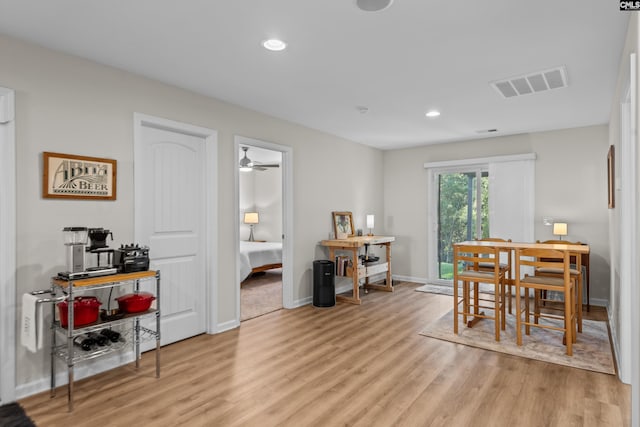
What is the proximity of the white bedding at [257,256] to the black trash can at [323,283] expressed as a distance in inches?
67.4

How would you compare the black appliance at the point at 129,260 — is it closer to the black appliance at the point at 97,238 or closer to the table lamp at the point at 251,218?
the black appliance at the point at 97,238

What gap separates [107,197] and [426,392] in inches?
113

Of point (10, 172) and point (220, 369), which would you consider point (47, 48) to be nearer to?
point (10, 172)

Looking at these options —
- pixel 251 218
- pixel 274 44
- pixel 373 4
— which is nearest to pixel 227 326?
pixel 274 44

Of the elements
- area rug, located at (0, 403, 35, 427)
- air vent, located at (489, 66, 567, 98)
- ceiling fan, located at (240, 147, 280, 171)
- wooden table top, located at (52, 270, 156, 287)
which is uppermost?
air vent, located at (489, 66, 567, 98)

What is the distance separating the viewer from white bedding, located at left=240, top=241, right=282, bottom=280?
6.38m

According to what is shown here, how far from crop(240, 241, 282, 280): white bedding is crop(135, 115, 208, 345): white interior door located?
2427 mm

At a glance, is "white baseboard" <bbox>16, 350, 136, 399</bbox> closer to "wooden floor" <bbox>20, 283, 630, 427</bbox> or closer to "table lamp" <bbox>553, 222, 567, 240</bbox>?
"wooden floor" <bbox>20, 283, 630, 427</bbox>

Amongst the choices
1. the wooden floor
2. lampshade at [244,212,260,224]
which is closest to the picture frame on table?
the wooden floor

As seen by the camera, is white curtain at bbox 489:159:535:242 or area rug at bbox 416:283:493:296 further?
area rug at bbox 416:283:493:296

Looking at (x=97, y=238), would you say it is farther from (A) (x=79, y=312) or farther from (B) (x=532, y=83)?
(B) (x=532, y=83)

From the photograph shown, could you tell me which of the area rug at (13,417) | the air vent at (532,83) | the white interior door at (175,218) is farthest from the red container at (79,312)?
the air vent at (532,83)

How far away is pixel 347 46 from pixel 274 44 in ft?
1.74

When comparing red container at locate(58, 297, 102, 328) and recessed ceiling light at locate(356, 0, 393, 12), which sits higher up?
recessed ceiling light at locate(356, 0, 393, 12)
